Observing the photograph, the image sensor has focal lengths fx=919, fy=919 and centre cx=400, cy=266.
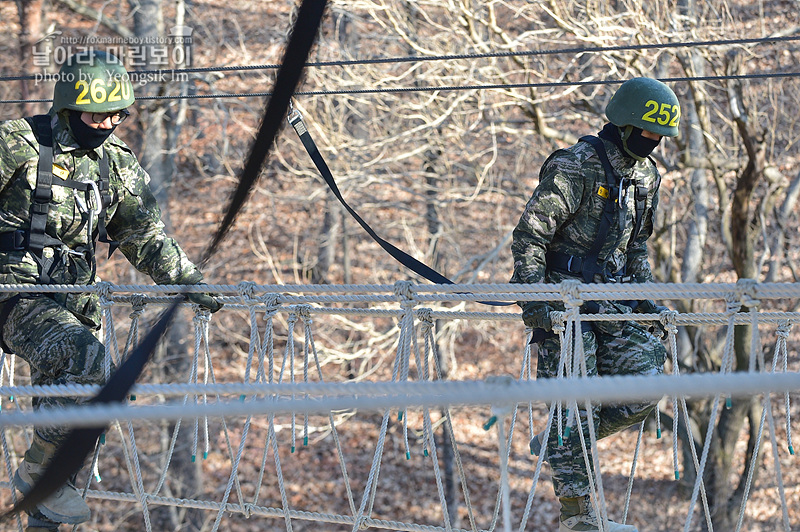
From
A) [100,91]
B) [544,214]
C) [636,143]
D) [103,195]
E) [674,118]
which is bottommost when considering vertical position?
[544,214]

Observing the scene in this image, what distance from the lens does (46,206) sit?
13.1 ft

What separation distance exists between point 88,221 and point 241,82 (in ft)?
31.9

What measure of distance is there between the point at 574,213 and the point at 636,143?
1.34ft

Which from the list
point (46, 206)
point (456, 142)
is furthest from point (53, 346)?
point (456, 142)

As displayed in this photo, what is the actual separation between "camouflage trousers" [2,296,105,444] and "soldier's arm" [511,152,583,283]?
1.82 meters

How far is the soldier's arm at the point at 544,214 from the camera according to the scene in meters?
3.92

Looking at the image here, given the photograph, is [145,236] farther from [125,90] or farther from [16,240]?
[125,90]

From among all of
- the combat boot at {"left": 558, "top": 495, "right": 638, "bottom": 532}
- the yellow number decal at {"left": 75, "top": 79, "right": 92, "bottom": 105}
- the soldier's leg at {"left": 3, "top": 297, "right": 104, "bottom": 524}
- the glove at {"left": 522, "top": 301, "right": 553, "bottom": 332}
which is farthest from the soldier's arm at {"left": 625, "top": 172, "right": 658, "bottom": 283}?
the yellow number decal at {"left": 75, "top": 79, "right": 92, "bottom": 105}

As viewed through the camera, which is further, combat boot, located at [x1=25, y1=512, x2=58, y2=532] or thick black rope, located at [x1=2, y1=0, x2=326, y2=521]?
combat boot, located at [x1=25, y1=512, x2=58, y2=532]

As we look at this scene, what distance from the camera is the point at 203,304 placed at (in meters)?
4.19

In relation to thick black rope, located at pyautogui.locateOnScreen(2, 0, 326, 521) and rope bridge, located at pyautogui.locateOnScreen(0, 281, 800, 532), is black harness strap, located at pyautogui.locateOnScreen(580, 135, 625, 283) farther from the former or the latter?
thick black rope, located at pyautogui.locateOnScreen(2, 0, 326, 521)

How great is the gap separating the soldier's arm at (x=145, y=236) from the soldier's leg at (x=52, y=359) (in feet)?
1.59

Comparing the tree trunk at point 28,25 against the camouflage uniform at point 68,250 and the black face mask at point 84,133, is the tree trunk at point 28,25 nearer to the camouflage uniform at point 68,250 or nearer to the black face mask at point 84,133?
the camouflage uniform at point 68,250

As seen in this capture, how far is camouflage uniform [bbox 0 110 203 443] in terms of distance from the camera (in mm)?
3846
